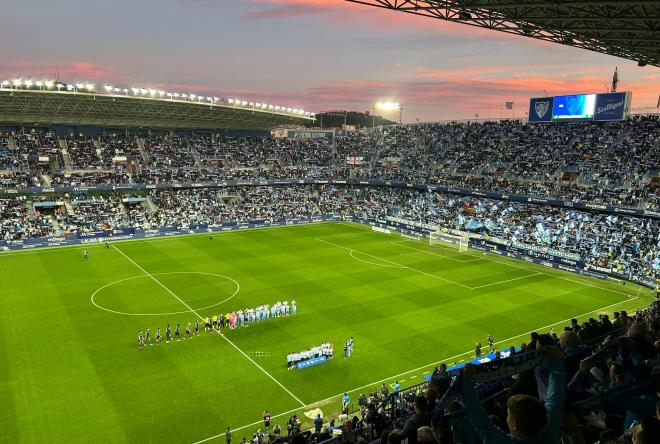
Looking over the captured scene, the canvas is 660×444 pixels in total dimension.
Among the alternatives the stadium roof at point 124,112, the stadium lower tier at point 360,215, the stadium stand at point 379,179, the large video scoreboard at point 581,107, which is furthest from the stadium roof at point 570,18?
the stadium roof at point 124,112

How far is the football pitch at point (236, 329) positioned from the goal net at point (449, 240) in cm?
143

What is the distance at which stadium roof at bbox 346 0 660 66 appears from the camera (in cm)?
1838

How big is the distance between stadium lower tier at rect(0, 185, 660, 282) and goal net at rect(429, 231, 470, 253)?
9.56 ft

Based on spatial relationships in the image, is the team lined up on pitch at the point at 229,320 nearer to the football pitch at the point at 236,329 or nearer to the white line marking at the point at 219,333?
the football pitch at the point at 236,329

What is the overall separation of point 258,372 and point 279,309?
7441mm

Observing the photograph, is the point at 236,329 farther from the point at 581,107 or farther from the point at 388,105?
the point at 388,105

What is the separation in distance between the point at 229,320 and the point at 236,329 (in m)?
0.75

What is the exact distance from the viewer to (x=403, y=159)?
257ft

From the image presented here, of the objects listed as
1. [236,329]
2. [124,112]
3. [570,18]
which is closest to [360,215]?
[124,112]

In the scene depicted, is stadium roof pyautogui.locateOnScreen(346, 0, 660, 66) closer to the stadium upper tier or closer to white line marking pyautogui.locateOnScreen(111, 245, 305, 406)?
white line marking pyautogui.locateOnScreen(111, 245, 305, 406)

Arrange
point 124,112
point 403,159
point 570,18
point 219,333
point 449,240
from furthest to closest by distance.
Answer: point 403,159
point 124,112
point 449,240
point 219,333
point 570,18

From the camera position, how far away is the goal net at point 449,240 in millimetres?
50625

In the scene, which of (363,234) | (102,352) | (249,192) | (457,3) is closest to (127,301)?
(102,352)

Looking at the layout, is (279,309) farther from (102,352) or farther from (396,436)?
(396,436)
